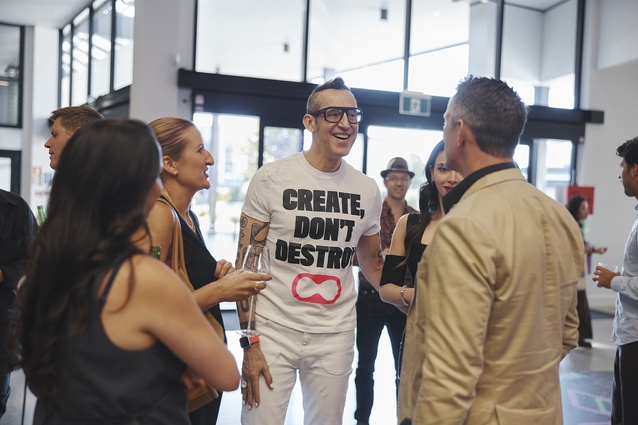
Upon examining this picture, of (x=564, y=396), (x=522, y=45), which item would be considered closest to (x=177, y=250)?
(x=564, y=396)

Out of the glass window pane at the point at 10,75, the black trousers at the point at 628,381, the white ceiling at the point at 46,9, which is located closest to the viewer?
the black trousers at the point at 628,381

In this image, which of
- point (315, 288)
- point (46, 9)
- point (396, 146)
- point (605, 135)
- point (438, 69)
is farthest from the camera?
point (46, 9)

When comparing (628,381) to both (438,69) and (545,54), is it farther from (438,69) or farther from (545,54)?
(545,54)

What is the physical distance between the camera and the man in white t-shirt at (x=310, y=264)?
6.95ft

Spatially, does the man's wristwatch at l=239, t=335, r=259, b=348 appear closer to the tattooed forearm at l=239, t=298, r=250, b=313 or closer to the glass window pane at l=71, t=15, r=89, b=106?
the tattooed forearm at l=239, t=298, r=250, b=313

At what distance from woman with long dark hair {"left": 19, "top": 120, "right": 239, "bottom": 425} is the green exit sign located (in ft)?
22.7

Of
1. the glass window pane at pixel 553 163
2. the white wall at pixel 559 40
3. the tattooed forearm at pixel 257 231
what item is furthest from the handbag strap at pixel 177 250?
the white wall at pixel 559 40

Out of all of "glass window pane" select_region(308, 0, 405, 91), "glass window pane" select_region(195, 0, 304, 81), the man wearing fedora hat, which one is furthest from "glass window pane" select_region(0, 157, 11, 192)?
the man wearing fedora hat

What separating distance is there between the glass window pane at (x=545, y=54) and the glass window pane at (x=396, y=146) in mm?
1732

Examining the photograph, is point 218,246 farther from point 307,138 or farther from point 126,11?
point 126,11

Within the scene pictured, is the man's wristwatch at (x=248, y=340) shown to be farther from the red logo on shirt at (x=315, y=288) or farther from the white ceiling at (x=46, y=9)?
the white ceiling at (x=46, y=9)

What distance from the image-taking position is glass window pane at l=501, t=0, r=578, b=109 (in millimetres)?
8695

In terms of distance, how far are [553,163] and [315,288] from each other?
774cm

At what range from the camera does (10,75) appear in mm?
10625
